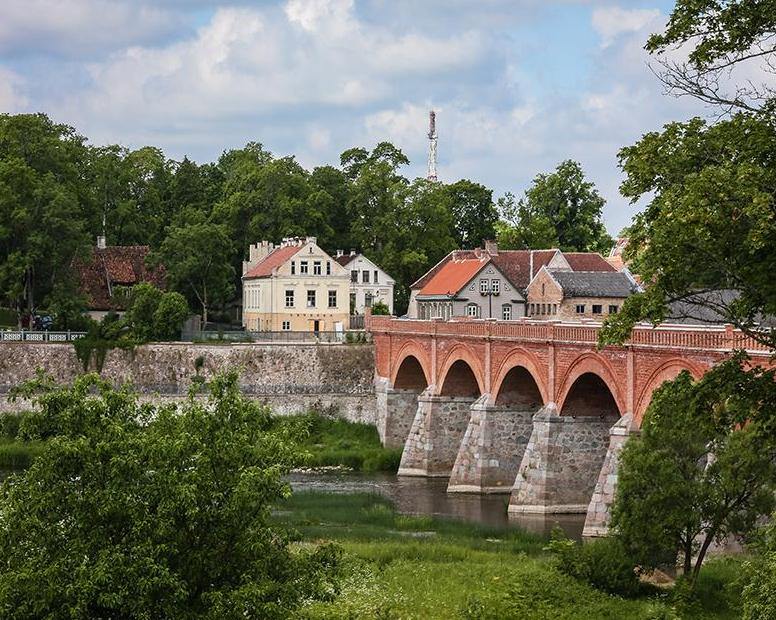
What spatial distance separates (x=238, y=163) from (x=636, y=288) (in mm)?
53199

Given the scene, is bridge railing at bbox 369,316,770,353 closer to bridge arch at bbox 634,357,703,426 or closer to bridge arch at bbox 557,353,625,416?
bridge arch at bbox 634,357,703,426

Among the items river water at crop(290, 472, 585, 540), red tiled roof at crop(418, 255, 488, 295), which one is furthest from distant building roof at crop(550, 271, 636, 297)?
river water at crop(290, 472, 585, 540)

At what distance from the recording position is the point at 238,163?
12750 cm

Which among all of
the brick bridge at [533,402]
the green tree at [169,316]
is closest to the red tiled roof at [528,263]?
the brick bridge at [533,402]

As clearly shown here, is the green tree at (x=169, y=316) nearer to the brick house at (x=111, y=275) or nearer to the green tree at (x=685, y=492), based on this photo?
the brick house at (x=111, y=275)

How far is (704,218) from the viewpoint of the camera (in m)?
21.3

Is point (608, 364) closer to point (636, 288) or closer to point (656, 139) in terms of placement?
point (656, 139)

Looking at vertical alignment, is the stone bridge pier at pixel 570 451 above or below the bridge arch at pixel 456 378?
below

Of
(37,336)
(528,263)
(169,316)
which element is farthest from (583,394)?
(37,336)

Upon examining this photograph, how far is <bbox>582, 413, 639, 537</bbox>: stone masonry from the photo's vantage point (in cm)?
4741

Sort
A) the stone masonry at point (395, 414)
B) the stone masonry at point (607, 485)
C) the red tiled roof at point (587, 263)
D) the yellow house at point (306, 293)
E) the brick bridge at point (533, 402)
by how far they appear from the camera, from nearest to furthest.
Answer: the brick bridge at point (533, 402), the stone masonry at point (607, 485), the stone masonry at point (395, 414), the red tiled roof at point (587, 263), the yellow house at point (306, 293)

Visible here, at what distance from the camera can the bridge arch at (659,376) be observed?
44787mm

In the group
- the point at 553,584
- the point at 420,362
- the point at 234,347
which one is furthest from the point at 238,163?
the point at 553,584

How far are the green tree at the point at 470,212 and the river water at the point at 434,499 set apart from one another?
173ft
